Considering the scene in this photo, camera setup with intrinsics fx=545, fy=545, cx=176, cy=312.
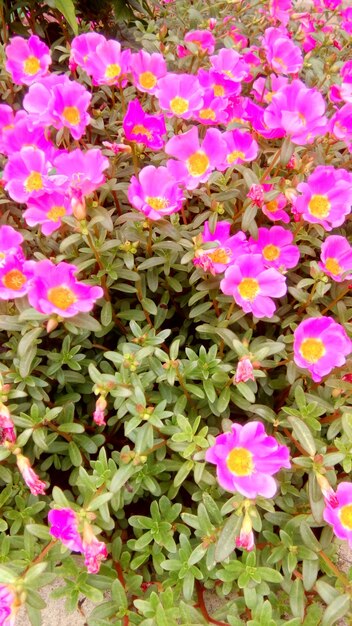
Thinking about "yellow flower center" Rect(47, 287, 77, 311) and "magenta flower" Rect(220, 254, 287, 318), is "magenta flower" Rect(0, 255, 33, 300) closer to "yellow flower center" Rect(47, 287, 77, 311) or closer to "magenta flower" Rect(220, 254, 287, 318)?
"yellow flower center" Rect(47, 287, 77, 311)

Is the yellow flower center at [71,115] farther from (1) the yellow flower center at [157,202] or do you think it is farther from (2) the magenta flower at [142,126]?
(1) the yellow flower center at [157,202]

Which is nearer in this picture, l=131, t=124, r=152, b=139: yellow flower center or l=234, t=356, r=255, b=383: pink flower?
l=234, t=356, r=255, b=383: pink flower

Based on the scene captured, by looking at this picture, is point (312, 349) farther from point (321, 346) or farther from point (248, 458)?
point (248, 458)

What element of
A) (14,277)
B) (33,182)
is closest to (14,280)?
(14,277)


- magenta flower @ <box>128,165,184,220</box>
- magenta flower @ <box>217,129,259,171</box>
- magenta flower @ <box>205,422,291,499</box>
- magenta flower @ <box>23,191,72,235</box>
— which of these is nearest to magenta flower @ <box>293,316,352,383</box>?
magenta flower @ <box>205,422,291,499</box>

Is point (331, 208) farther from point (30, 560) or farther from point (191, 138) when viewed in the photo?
point (30, 560)

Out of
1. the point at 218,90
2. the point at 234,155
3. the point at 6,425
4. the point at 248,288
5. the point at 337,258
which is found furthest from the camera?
the point at 218,90

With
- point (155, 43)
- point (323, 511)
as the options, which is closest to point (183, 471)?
point (323, 511)
